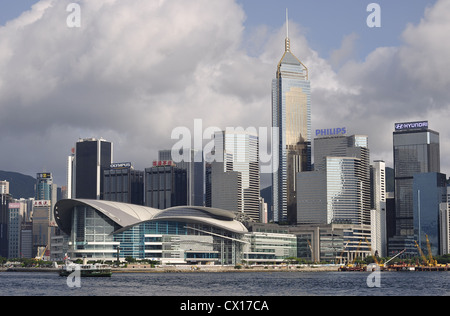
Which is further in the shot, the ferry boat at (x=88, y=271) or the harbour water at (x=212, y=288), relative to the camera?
the ferry boat at (x=88, y=271)

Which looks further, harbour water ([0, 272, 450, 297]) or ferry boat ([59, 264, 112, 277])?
ferry boat ([59, 264, 112, 277])

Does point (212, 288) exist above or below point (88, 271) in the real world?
above

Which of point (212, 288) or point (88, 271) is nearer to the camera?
point (212, 288)
